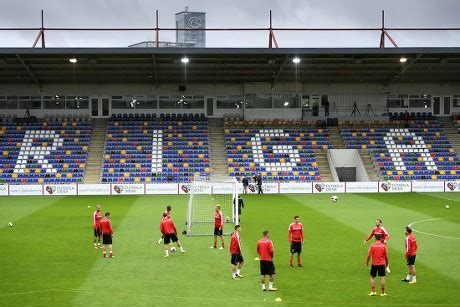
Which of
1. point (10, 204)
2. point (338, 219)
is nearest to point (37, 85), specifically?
point (10, 204)

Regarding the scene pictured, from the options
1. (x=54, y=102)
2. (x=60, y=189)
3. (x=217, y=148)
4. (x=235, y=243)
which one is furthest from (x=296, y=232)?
(x=54, y=102)

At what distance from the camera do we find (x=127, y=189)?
164 ft

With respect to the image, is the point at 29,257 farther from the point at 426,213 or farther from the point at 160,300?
the point at 426,213

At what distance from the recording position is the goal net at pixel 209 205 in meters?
29.8

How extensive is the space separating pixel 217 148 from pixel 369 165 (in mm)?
13558

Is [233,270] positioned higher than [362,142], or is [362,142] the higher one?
[362,142]

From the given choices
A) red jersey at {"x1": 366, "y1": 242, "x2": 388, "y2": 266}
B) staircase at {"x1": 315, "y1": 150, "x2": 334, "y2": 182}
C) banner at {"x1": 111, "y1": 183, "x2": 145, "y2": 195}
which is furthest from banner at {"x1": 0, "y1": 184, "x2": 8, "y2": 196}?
red jersey at {"x1": 366, "y1": 242, "x2": 388, "y2": 266}

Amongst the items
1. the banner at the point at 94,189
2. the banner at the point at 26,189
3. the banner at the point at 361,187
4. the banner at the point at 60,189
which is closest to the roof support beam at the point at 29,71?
the banner at the point at 26,189

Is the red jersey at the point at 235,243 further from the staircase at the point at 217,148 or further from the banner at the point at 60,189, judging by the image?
the staircase at the point at 217,148

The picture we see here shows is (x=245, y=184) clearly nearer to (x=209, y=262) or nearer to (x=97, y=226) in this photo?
(x=97, y=226)

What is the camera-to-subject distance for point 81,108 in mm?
63875

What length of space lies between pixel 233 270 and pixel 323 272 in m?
3.00

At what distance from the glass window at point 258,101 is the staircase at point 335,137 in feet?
21.2

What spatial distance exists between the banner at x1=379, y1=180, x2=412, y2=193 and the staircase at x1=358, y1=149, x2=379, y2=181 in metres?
4.08
